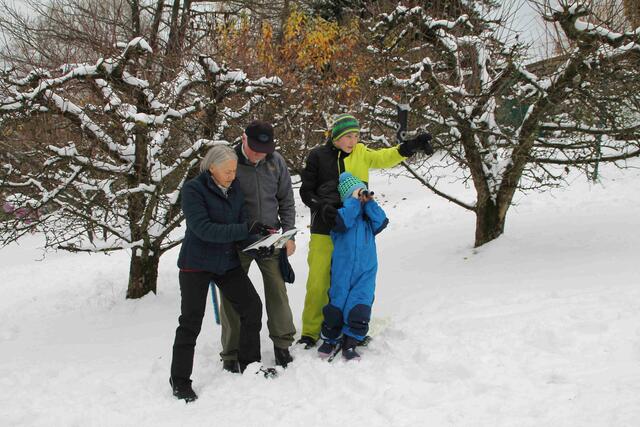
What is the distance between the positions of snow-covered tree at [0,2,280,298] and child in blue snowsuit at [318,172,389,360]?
7.13 feet

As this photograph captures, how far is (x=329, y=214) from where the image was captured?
3.64 meters

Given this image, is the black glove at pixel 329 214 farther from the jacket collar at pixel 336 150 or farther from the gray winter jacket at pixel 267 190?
the jacket collar at pixel 336 150

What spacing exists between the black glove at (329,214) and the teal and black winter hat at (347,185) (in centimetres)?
19

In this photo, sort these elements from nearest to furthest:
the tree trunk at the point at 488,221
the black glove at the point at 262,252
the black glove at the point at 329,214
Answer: the black glove at the point at 262,252, the black glove at the point at 329,214, the tree trunk at the point at 488,221

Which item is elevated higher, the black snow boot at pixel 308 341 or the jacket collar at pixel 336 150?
the jacket collar at pixel 336 150

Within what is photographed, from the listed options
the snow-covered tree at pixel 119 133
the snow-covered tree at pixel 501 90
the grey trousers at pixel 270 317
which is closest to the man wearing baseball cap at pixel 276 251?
the grey trousers at pixel 270 317

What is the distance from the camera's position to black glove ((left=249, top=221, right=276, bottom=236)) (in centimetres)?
338

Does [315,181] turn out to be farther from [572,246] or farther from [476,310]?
[572,246]

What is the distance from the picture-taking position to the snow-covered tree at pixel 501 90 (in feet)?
16.0

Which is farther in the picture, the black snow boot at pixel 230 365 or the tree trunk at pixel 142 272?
the tree trunk at pixel 142 272

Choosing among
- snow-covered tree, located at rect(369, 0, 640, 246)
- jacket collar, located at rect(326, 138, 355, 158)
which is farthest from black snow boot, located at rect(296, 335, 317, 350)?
snow-covered tree, located at rect(369, 0, 640, 246)

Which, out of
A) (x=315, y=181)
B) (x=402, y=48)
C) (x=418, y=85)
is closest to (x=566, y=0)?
(x=418, y=85)

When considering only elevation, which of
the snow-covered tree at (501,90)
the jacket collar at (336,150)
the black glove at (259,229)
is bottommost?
the black glove at (259,229)

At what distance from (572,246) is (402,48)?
10.5 ft
